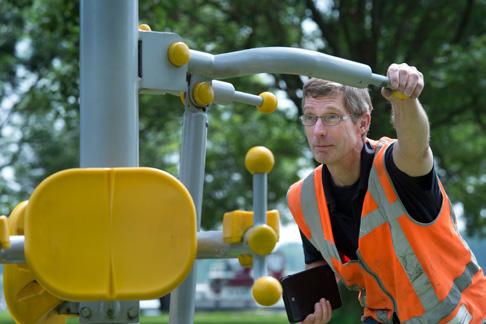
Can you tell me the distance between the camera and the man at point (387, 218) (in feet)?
8.66

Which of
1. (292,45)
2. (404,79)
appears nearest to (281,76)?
(292,45)

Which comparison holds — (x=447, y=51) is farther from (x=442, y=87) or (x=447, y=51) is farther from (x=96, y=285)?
(x=96, y=285)

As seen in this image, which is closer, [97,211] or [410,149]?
[97,211]

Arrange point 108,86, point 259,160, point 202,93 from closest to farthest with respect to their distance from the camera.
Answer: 1. point 259,160
2. point 108,86
3. point 202,93

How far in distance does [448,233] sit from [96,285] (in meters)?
1.18

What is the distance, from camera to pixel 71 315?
219 cm

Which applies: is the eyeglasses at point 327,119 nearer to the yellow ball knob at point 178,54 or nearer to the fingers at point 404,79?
the fingers at point 404,79

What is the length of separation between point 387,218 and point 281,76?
7.44 m

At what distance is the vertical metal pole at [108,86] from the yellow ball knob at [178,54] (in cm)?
10

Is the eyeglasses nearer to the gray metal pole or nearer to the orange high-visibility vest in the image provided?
the orange high-visibility vest

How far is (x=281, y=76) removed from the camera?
→ 1005 cm

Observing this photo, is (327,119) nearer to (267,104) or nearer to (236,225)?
(267,104)

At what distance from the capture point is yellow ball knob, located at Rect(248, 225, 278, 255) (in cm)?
187

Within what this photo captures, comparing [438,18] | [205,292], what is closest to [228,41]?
[438,18]
